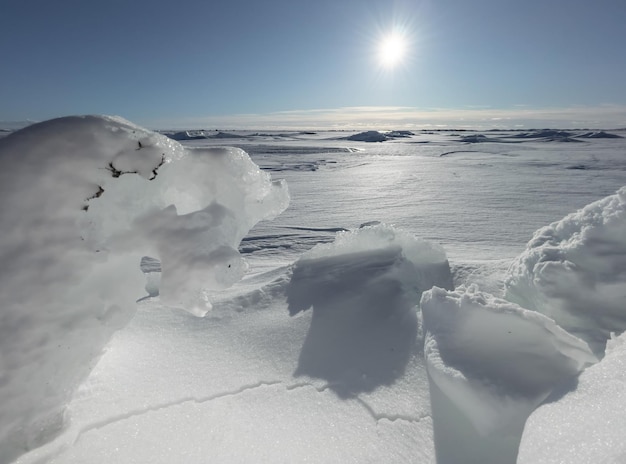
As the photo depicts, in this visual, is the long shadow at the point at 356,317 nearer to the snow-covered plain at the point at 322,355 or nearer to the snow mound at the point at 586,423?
the snow-covered plain at the point at 322,355

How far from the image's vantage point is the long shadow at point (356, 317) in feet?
5.38

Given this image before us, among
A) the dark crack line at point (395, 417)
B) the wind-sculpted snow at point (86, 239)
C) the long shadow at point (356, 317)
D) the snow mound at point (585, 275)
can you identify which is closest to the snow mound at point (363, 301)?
the long shadow at point (356, 317)

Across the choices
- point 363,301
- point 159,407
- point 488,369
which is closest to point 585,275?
point 488,369

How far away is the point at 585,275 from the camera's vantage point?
2078mm

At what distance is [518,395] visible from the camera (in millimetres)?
1319

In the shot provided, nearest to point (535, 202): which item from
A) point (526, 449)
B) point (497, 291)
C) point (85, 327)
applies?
point (497, 291)

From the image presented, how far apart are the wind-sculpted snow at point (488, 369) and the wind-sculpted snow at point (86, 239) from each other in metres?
0.86

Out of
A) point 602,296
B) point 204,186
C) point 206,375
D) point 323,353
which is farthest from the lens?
point 602,296

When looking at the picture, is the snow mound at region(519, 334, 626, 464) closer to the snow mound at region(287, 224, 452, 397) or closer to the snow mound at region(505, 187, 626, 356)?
the snow mound at region(287, 224, 452, 397)

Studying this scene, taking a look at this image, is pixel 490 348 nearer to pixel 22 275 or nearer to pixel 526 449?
pixel 526 449

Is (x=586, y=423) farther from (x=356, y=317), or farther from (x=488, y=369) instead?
(x=356, y=317)

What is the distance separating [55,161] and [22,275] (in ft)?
1.11

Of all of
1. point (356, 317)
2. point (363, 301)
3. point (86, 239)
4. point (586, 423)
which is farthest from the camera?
point (363, 301)

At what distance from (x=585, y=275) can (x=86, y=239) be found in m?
2.29
